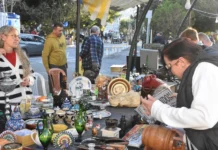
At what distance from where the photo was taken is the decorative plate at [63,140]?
6.17 feet

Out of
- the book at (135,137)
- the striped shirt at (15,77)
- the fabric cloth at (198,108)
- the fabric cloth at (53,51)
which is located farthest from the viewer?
the fabric cloth at (53,51)

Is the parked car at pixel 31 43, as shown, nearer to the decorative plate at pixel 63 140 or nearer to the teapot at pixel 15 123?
the teapot at pixel 15 123

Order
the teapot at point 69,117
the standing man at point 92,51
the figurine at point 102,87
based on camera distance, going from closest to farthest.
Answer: the teapot at point 69,117
the figurine at point 102,87
the standing man at point 92,51

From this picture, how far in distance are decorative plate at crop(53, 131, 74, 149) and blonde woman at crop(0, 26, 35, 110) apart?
3.78ft

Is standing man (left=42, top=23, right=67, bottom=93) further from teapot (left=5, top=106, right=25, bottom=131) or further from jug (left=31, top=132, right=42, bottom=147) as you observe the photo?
jug (left=31, top=132, right=42, bottom=147)

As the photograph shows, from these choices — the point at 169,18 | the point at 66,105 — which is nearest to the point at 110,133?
the point at 66,105

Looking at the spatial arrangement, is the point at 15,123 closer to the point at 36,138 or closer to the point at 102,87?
the point at 36,138

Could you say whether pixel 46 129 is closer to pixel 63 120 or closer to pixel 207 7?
pixel 63 120

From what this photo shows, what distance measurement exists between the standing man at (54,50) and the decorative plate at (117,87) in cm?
234

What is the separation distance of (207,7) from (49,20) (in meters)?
12.9

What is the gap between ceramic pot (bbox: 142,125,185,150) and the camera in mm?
1795

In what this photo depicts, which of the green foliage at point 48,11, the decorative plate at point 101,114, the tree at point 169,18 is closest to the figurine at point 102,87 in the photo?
the decorative plate at point 101,114

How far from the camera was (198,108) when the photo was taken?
1.44 metres

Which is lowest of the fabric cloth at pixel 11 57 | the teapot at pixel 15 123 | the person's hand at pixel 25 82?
the teapot at pixel 15 123
